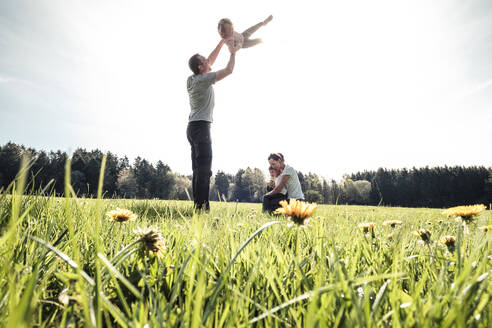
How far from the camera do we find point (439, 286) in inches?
22.3

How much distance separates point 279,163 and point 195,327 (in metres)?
5.63

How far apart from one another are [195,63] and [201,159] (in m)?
1.67

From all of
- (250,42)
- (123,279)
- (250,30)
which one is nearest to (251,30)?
(250,30)

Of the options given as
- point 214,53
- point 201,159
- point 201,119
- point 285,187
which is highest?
point 214,53

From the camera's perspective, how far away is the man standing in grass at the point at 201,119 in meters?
3.96

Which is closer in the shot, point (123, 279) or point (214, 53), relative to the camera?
point (123, 279)

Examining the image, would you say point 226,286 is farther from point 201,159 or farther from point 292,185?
point 292,185

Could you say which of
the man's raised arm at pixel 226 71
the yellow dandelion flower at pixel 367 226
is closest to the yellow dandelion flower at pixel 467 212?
the yellow dandelion flower at pixel 367 226

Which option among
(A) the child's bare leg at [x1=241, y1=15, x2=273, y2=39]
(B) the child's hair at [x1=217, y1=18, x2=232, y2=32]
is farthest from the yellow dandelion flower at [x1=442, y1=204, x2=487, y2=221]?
(A) the child's bare leg at [x1=241, y1=15, x2=273, y2=39]

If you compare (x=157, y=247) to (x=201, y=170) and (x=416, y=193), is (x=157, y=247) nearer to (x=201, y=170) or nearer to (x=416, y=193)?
(x=201, y=170)

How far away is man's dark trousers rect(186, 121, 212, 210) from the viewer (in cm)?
392

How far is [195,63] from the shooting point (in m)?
4.32

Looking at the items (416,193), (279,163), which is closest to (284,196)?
(279,163)

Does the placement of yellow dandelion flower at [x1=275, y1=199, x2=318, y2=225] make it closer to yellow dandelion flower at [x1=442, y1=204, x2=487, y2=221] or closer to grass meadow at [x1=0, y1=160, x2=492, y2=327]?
grass meadow at [x1=0, y1=160, x2=492, y2=327]
